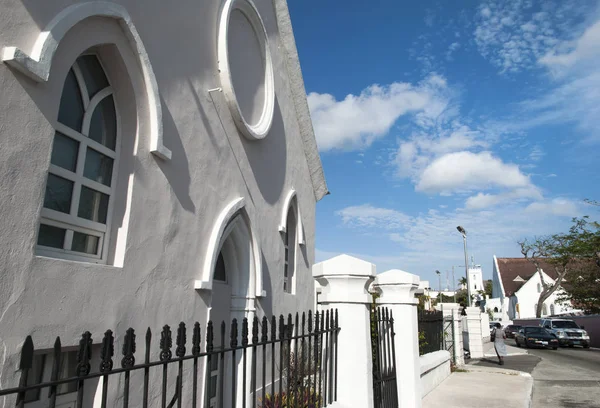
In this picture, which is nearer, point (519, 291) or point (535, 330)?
point (535, 330)

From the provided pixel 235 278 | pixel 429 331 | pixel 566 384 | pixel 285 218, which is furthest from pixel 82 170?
pixel 566 384

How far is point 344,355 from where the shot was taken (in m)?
4.35

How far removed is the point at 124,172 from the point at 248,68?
4.56m

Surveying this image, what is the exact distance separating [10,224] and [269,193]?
18.7ft

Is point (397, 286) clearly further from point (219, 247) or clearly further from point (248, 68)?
point (248, 68)

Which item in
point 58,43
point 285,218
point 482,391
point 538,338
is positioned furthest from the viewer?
point 538,338

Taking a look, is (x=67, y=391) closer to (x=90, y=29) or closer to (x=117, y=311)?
(x=117, y=311)

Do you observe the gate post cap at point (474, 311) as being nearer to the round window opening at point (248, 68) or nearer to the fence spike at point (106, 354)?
the round window opening at point (248, 68)

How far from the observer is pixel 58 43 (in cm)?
357

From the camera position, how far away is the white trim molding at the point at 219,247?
5852 mm

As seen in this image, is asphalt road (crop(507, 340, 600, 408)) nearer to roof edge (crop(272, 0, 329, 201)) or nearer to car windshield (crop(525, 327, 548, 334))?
roof edge (crop(272, 0, 329, 201))

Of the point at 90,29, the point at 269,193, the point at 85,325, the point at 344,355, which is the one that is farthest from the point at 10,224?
the point at 269,193

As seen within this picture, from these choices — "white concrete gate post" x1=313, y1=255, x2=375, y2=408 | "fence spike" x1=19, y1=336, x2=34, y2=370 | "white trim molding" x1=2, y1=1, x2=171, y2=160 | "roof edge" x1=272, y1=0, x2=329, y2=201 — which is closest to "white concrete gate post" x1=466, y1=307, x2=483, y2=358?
"roof edge" x1=272, y1=0, x2=329, y2=201

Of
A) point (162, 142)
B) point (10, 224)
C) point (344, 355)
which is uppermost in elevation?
point (162, 142)
